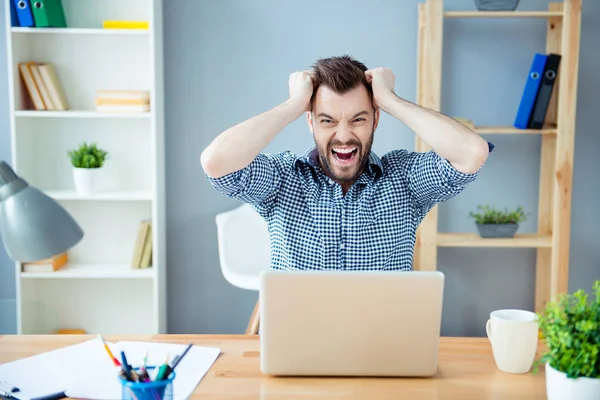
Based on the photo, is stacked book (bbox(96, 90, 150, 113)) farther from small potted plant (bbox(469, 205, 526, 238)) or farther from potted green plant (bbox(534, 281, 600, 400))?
potted green plant (bbox(534, 281, 600, 400))

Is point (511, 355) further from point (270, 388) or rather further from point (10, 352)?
point (10, 352)

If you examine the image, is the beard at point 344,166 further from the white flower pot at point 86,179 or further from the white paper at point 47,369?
the white flower pot at point 86,179

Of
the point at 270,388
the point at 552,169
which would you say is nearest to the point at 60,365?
the point at 270,388

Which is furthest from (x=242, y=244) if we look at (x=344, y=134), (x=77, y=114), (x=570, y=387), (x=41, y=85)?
(x=570, y=387)

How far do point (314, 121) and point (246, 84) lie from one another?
5.48 feet

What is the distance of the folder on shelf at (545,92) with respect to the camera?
3.42 meters

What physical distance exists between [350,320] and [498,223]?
7.27ft

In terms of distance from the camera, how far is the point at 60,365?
1.67 meters

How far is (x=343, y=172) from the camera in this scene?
2166 mm

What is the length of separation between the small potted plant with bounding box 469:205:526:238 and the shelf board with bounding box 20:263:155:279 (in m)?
1.59

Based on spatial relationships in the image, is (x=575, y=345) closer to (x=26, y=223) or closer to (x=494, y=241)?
(x=26, y=223)

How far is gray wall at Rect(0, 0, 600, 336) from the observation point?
372cm

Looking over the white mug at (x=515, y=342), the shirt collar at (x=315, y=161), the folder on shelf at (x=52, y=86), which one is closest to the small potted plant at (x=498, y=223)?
the shirt collar at (x=315, y=161)

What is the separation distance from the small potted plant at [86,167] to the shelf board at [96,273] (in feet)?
1.24
